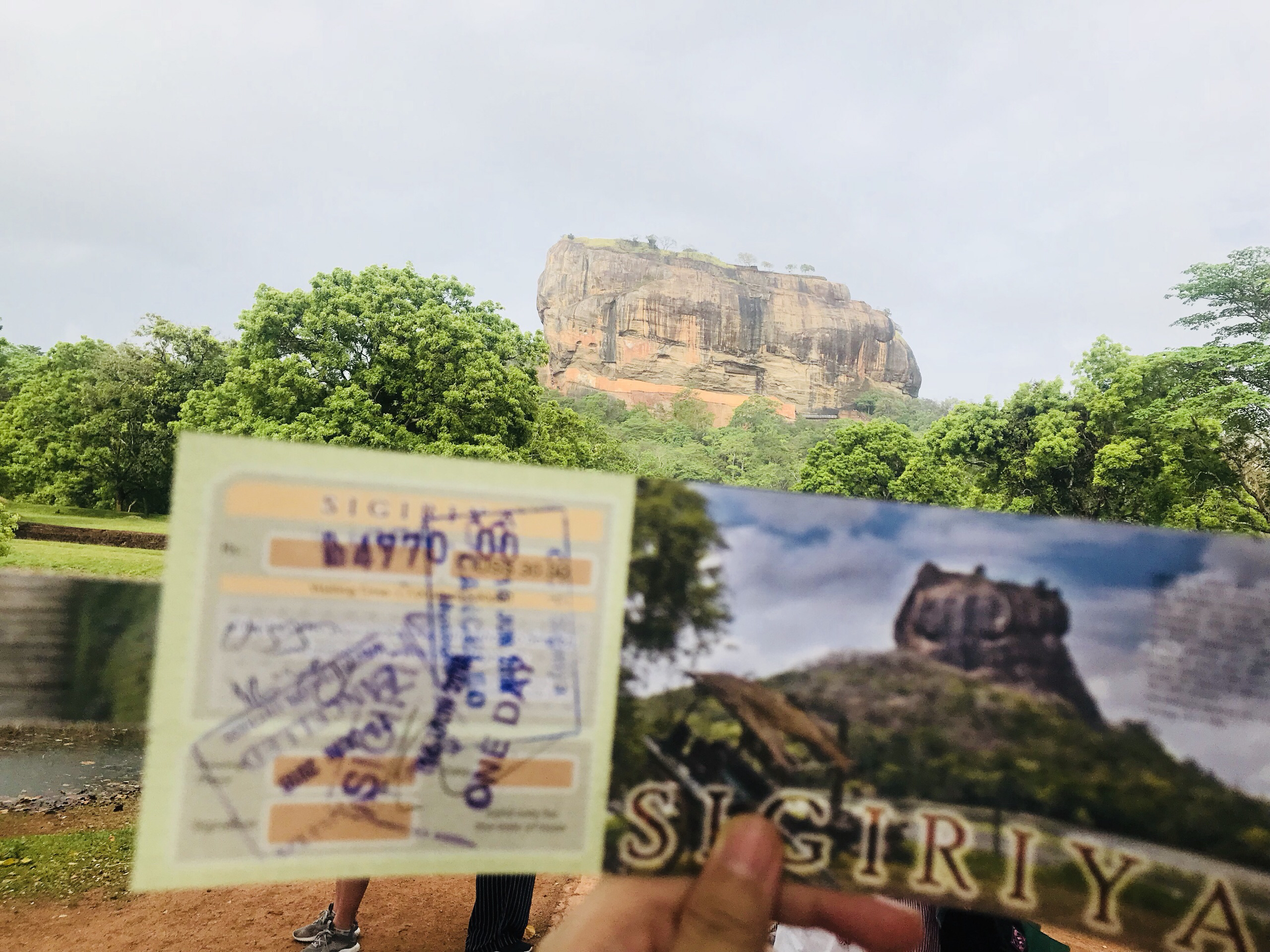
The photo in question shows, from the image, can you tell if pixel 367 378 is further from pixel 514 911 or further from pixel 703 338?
pixel 703 338

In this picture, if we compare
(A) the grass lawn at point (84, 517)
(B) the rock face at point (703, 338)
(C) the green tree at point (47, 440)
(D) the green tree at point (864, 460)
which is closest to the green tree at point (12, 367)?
(C) the green tree at point (47, 440)

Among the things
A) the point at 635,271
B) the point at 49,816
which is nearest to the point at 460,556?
the point at 49,816

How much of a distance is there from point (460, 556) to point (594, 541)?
222 millimetres

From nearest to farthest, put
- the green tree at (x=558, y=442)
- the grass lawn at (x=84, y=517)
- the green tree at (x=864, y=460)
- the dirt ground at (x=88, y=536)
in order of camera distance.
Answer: the dirt ground at (x=88, y=536) < the grass lawn at (x=84, y=517) < the green tree at (x=558, y=442) < the green tree at (x=864, y=460)

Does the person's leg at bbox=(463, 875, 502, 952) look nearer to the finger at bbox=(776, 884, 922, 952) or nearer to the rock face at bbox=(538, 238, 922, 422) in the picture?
the finger at bbox=(776, 884, 922, 952)

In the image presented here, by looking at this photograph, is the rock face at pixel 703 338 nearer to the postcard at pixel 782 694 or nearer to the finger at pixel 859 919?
the finger at pixel 859 919

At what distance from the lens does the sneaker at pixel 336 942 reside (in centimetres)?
402

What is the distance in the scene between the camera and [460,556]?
43.9 inches

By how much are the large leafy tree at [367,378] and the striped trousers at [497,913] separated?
934 cm

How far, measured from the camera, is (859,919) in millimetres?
1402

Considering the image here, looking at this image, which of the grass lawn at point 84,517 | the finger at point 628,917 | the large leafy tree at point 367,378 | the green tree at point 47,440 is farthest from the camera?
the green tree at point 47,440

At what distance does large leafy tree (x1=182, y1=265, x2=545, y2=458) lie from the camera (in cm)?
1255

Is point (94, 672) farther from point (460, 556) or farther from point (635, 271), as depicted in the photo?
point (635, 271)

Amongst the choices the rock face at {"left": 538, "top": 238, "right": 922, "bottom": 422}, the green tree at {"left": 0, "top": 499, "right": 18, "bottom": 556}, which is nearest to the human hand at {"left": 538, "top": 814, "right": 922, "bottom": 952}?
the green tree at {"left": 0, "top": 499, "right": 18, "bottom": 556}
